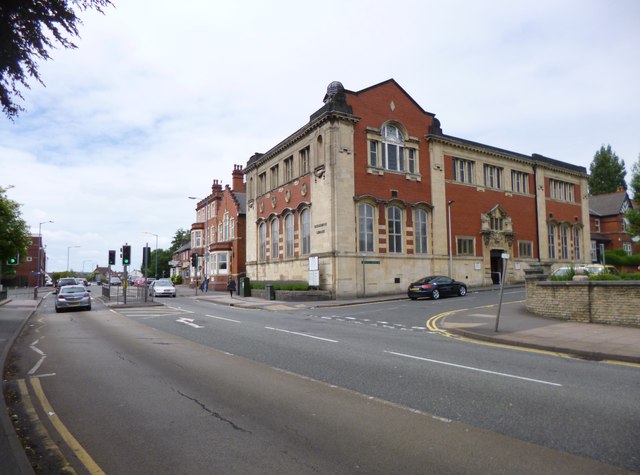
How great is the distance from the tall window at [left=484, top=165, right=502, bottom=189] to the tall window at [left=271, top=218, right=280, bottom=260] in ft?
58.8

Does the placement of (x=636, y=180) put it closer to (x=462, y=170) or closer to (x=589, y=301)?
(x=462, y=170)

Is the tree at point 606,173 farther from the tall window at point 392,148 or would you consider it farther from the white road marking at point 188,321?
the white road marking at point 188,321

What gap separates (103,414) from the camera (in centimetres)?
604

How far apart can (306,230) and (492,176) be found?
17.6 metres

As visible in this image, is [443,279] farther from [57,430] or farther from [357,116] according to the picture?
[57,430]

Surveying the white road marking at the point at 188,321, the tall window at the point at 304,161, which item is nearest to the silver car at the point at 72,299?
the white road marking at the point at 188,321

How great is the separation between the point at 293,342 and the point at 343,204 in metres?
18.6

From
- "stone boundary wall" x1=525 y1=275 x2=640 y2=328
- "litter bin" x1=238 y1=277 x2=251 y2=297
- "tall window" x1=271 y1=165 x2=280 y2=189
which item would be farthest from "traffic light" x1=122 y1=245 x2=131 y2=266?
"stone boundary wall" x1=525 y1=275 x2=640 y2=328

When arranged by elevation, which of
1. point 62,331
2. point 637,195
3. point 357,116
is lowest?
point 62,331

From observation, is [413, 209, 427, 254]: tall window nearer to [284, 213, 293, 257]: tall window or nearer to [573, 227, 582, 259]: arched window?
[284, 213, 293, 257]: tall window

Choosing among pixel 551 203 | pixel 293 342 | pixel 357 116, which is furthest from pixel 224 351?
pixel 551 203

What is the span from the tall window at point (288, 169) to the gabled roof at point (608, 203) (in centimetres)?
4783

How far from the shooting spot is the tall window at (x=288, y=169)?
3612 cm

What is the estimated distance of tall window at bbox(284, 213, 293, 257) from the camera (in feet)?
117
